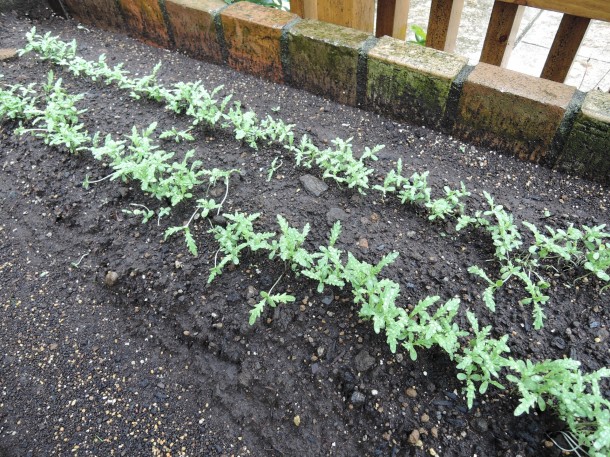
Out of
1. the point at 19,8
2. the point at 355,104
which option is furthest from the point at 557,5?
the point at 19,8

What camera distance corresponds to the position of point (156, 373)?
5.60 feet

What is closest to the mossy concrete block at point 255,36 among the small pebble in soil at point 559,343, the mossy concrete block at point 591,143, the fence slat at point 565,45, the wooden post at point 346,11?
the wooden post at point 346,11

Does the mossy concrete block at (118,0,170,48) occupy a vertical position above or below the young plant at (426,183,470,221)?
above

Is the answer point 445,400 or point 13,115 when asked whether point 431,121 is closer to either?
point 445,400

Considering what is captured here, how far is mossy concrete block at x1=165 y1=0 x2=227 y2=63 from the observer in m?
2.65

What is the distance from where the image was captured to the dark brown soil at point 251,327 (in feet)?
4.98

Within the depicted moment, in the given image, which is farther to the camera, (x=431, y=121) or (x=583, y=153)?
(x=431, y=121)

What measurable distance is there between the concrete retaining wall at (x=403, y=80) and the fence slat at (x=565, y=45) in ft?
1.53

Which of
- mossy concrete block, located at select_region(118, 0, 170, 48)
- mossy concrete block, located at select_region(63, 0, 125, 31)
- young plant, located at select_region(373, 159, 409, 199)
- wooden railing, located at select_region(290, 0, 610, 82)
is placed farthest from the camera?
mossy concrete block, located at select_region(63, 0, 125, 31)

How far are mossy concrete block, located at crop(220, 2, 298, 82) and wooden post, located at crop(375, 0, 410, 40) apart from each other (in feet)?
2.05

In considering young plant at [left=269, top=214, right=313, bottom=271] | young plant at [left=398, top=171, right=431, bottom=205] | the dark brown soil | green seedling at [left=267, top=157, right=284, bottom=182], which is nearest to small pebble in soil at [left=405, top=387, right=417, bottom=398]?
the dark brown soil

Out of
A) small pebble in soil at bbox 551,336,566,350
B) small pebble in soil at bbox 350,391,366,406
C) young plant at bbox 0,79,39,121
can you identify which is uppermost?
young plant at bbox 0,79,39,121

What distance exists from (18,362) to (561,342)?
1.98 meters

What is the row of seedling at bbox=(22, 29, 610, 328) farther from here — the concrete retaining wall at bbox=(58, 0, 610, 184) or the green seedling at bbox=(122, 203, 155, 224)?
the green seedling at bbox=(122, 203, 155, 224)
